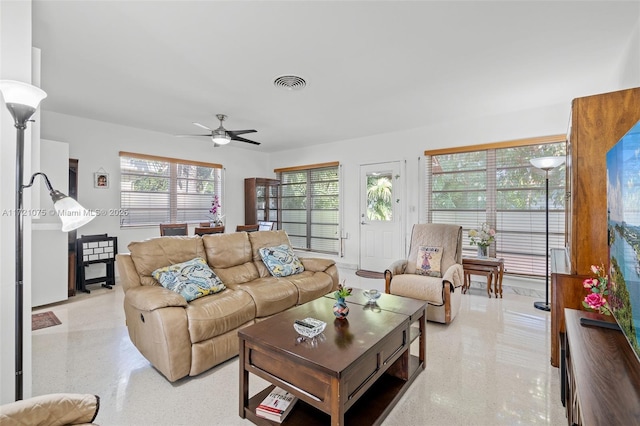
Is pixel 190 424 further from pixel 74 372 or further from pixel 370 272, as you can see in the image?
pixel 370 272

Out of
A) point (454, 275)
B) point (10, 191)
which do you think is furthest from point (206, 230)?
point (454, 275)

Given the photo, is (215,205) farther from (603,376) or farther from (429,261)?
(603,376)

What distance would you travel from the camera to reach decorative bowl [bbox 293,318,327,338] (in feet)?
5.57

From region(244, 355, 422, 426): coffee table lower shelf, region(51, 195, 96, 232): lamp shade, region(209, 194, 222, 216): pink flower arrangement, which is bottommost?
region(244, 355, 422, 426): coffee table lower shelf

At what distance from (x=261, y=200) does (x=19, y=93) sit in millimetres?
5416

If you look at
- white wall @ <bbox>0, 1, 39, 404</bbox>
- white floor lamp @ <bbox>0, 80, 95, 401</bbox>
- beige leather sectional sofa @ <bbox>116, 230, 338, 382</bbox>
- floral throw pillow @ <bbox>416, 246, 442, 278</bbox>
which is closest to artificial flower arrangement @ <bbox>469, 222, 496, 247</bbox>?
floral throw pillow @ <bbox>416, 246, 442, 278</bbox>

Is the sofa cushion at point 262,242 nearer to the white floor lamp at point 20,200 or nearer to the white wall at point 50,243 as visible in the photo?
the white floor lamp at point 20,200

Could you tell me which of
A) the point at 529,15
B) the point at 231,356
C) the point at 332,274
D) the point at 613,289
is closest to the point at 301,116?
the point at 332,274

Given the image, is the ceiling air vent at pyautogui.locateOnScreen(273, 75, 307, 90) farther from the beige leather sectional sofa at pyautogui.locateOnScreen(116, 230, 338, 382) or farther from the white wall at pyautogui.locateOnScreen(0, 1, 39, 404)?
the white wall at pyautogui.locateOnScreen(0, 1, 39, 404)

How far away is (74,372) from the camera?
2.24m

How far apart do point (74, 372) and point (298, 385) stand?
6.15 ft

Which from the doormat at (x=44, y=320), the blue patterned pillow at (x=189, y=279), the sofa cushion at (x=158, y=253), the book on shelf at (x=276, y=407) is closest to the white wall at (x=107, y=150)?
the doormat at (x=44, y=320)

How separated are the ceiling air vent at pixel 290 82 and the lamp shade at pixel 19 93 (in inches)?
80.6

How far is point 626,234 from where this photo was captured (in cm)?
121
